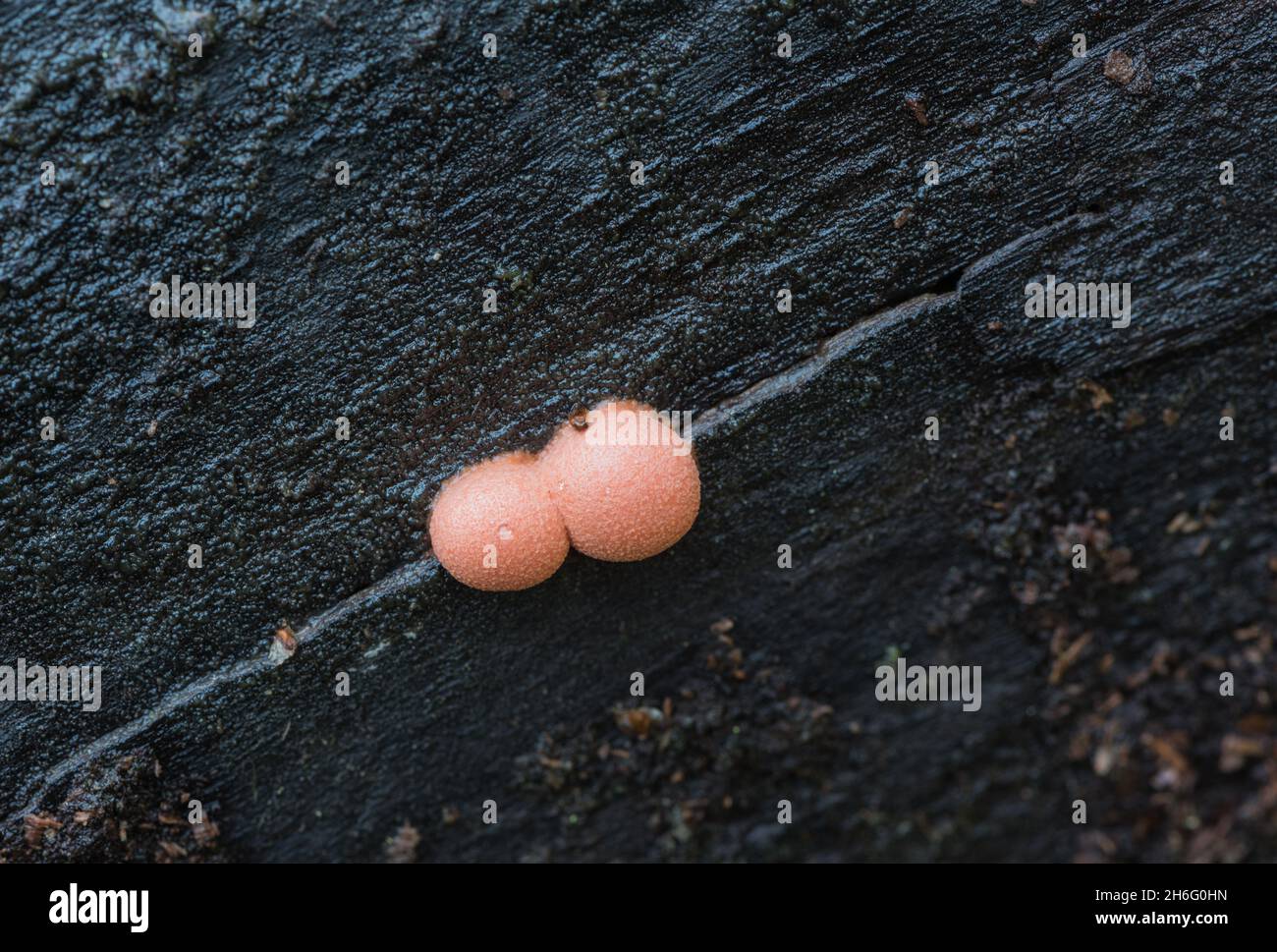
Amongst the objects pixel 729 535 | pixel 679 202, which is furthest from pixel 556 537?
pixel 679 202

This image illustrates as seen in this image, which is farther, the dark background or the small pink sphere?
the small pink sphere

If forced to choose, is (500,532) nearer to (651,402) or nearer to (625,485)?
(625,485)

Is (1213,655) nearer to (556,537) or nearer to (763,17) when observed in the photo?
(556,537)

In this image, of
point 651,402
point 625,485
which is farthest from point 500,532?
point 651,402
